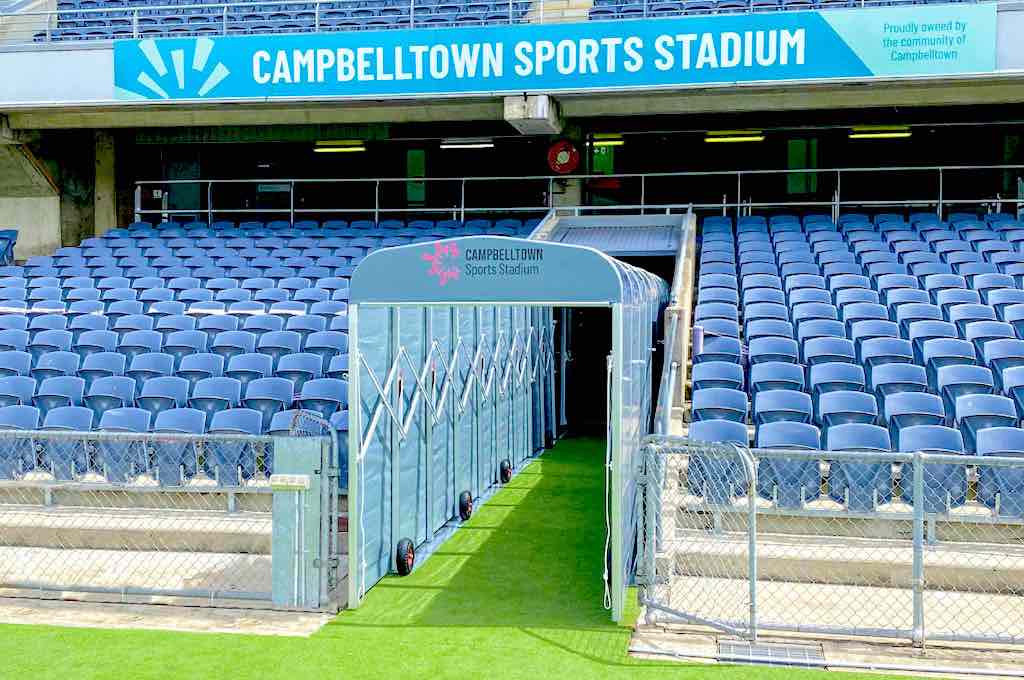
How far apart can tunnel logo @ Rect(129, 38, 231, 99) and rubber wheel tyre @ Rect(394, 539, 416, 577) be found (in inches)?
450

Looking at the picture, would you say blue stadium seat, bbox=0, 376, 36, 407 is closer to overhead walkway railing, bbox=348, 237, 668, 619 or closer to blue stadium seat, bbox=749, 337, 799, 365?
overhead walkway railing, bbox=348, 237, 668, 619

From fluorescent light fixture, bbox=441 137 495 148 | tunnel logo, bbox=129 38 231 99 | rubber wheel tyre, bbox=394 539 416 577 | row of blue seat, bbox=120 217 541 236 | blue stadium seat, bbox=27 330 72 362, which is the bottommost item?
rubber wheel tyre, bbox=394 539 416 577

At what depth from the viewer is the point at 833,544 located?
8.42 meters

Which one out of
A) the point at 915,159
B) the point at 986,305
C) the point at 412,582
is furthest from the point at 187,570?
the point at 915,159

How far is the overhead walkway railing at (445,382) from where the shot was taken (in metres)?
7.66


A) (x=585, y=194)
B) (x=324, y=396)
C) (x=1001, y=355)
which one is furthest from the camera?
(x=585, y=194)

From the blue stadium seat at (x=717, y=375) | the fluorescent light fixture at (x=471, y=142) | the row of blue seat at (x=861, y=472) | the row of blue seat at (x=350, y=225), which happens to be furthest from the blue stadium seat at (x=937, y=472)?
the fluorescent light fixture at (x=471, y=142)

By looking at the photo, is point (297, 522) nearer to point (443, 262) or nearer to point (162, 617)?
point (162, 617)

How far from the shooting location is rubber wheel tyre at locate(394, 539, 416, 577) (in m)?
8.81

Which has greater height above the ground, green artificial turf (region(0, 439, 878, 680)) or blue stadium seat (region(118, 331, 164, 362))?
blue stadium seat (region(118, 331, 164, 362))

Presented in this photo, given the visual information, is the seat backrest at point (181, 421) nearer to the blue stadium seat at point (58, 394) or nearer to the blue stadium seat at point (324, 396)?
the blue stadium seat at point (324, 396)

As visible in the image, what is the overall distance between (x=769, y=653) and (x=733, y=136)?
14673 millimetres

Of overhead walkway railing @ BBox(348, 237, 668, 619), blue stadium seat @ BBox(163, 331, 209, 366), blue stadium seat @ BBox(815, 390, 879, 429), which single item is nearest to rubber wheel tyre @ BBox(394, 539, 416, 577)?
overhead walkway railing @ BBox(348, 237, 668, 619)

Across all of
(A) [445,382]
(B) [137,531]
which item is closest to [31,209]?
(B) [137,531]
